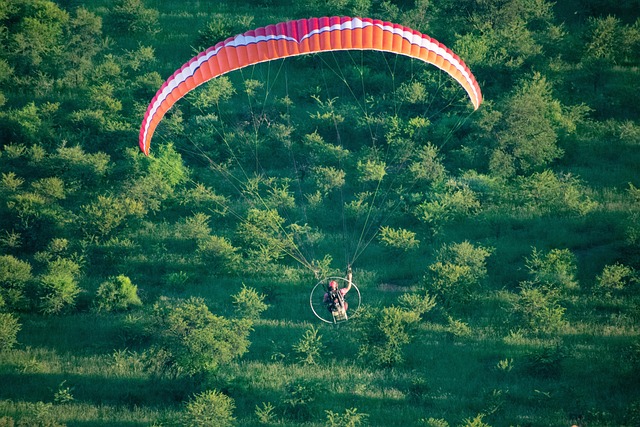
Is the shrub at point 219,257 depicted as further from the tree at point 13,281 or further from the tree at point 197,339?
the tree at point 13,281

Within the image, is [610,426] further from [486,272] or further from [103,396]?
[103,396]

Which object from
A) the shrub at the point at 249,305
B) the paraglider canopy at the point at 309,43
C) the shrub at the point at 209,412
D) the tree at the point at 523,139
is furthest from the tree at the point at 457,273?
the paraglider canopy at the point at 309,43

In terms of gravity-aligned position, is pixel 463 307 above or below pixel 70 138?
below

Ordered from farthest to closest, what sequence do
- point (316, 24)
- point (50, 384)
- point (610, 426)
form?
point (50, 384) < point (610, 426) < point (316, 24)

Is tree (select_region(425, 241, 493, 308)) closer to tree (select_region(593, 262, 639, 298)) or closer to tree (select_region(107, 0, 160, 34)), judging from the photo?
tree (select_region(593, 262, 639, 298))

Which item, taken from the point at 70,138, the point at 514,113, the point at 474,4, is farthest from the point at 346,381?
the point at 474,4

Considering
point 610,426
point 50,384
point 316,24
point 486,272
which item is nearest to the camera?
point 316,24

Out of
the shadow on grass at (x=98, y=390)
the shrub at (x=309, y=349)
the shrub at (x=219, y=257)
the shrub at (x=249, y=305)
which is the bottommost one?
the shadow on grass at (x=98, y=390)

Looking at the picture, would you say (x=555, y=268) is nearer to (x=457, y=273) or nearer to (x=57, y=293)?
(x=457, y=273)
